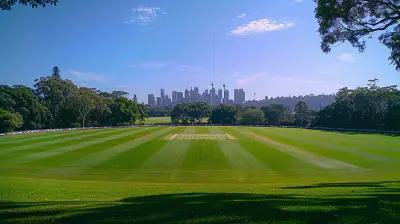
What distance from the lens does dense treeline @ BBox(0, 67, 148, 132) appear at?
3531 inches

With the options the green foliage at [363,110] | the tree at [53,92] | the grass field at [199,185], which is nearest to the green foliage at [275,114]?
the green foliage at [363,110]

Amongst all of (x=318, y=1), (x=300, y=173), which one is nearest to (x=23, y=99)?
(x=300, y=173)

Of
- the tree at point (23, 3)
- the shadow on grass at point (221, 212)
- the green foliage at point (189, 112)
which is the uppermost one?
the tree at point (23, 3)

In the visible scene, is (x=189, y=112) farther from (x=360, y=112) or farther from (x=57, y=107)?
(x=360, y=112)

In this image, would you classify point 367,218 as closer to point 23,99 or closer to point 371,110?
point 23,99

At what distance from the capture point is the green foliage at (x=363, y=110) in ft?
343

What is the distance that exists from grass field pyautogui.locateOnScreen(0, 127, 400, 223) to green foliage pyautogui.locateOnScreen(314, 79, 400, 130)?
66338 millimetres

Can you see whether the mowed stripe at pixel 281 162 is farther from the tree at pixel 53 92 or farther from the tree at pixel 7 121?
the tree at pixel 53 92

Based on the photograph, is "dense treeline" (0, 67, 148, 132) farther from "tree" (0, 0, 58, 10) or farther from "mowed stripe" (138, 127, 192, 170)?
"tree" (0, 0, 58, 10)

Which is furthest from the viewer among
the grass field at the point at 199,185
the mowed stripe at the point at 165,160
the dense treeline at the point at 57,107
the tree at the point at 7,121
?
the dense treeline at the point at 57,107

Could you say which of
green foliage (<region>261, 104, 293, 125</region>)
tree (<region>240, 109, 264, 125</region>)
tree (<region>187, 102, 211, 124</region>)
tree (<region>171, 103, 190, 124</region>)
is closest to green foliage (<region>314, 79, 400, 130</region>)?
tree (<region>240, 109, 264, 125</region>)

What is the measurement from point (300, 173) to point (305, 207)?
21287 millimetres

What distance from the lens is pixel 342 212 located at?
9.69 meters

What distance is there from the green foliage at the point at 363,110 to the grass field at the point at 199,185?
66.3 metres
